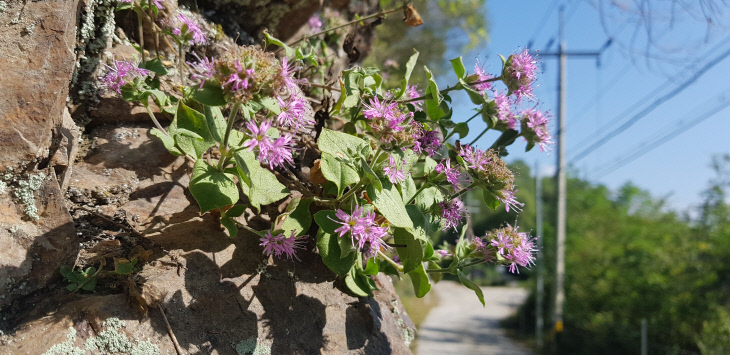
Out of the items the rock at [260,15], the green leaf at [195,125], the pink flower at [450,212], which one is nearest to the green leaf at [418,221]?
the pink flower at [450,212]

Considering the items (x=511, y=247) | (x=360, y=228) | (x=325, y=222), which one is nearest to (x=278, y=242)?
(x=325, y=222)

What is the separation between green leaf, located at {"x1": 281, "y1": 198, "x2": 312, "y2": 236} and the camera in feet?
5.12

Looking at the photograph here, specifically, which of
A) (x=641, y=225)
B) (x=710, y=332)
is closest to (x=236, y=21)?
(x=710, y=332)

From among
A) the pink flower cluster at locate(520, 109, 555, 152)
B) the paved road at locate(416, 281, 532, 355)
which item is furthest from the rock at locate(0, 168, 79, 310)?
the paved road at locate(416, 281, 532, 355)

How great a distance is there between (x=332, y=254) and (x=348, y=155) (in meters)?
0.31

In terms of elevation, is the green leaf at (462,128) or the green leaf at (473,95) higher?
the green leaf at (473,95)

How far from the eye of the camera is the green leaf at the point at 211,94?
3.93ft

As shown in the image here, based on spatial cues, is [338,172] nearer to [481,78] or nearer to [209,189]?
[209,189]

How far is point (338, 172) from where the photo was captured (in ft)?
4.88

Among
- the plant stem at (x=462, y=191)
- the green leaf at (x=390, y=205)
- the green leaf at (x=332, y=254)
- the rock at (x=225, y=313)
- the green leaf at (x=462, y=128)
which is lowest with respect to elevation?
the rock at (x=225, y=313)

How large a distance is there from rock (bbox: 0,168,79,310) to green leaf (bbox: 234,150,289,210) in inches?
21.8

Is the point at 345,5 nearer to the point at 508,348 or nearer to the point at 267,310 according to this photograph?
the point at 267,310

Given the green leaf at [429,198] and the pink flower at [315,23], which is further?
the pink flower at [315,23]

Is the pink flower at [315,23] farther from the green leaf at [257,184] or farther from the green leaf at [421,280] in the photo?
the green leaf at [421,280]
